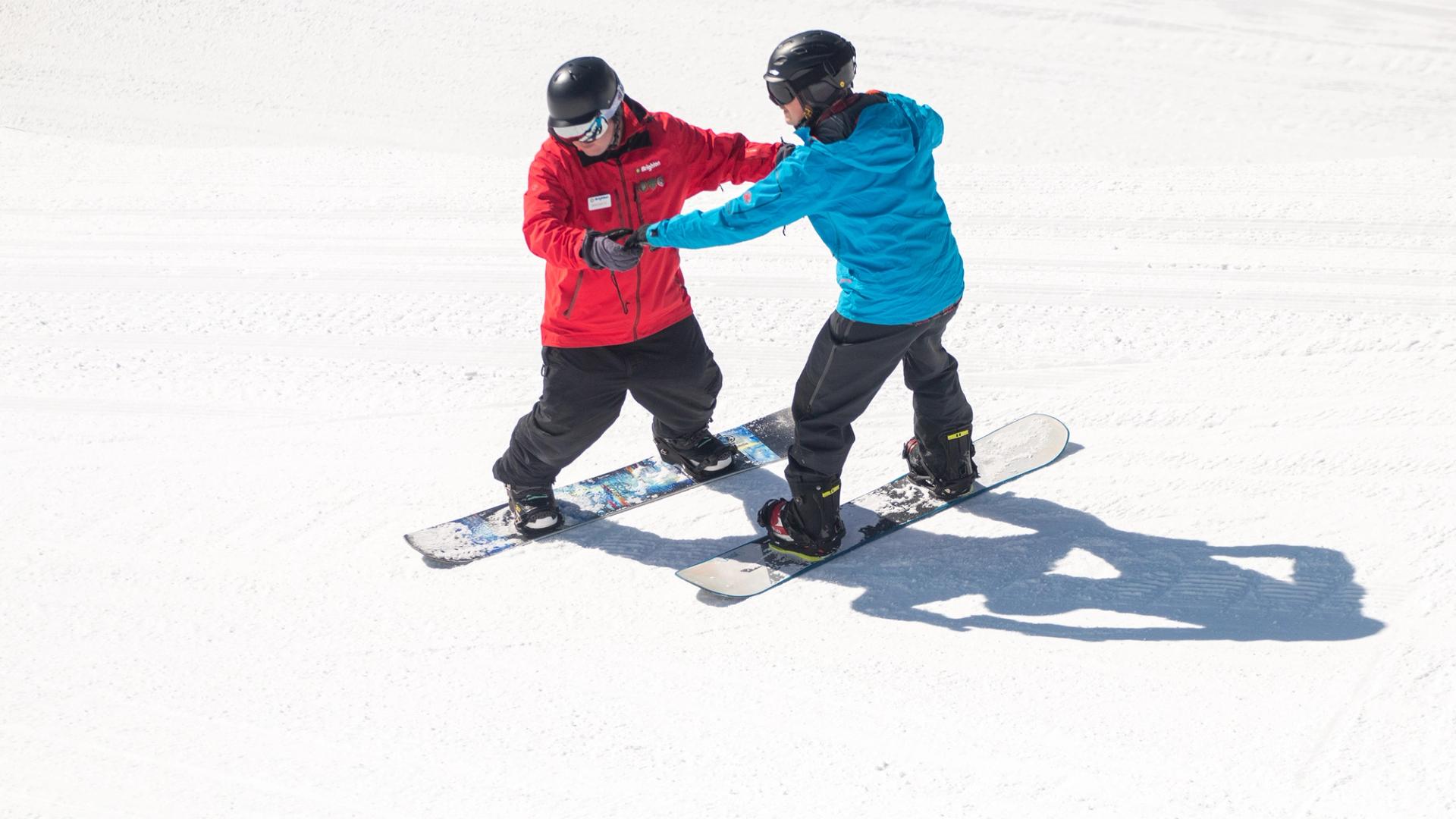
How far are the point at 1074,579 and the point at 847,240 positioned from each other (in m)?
1.34

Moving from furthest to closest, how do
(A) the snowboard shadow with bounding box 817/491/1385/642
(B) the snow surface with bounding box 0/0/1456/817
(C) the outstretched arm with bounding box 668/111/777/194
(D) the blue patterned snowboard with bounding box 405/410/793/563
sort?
(D) the blue patterned snowboard with bounding box 405/410/793/563 < (C) the outstretched arm with bounding box 668/111/777/194 < (A) the snowboard shadow with bounding box 817/491/1385/642 < (B) the snow surface with bounding box 0/0/1456/817

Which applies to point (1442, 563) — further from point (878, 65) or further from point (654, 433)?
point (878, 65)

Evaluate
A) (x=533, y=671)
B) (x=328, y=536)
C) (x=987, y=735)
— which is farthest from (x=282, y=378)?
(x=987, y=735)

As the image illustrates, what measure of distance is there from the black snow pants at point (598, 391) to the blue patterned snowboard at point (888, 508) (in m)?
0.63

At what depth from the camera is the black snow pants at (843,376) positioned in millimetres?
4062

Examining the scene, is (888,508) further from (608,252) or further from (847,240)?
(608,252)

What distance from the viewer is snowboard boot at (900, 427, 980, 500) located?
181 inches

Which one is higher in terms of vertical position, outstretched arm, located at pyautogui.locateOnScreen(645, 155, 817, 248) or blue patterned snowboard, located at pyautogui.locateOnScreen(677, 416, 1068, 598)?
outstretched arm, located at pyautogui.locateOnScreen(645, 155, 817, 248)

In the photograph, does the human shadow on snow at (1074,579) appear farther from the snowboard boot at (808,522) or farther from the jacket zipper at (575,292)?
the jacket zipper at (575,292)

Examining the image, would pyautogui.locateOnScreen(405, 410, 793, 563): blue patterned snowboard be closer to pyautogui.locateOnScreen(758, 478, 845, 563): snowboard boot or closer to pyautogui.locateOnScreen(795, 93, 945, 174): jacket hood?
pyautogui.locateOnScreen(758, 478, 845, 563): snowboard boot

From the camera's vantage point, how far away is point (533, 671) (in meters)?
3.85

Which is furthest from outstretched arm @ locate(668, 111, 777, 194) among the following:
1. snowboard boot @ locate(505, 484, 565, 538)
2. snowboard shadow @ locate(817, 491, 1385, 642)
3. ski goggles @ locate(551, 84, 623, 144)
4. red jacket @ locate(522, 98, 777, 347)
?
snowboard shadow @ locate(817, 491, 1385, 642)

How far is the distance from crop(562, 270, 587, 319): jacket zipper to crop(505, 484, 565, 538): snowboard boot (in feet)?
2.34

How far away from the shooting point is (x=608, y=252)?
3828mm
